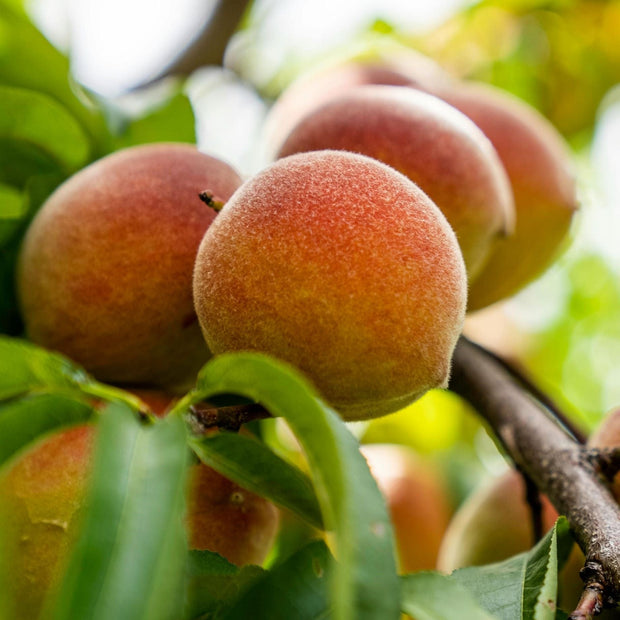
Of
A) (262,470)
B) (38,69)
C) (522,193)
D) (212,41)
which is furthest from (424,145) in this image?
(212,41)

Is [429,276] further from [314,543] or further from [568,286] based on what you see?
[568,286]

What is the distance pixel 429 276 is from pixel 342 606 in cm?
27

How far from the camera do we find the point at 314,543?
1.85 feet

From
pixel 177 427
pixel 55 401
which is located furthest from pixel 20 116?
pixel 177 427

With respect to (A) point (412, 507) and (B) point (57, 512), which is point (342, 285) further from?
(A) point (412, 507)

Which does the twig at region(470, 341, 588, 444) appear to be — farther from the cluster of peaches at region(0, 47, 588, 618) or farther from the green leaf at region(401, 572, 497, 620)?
the green leaf at region(401, 572, 497, 620)

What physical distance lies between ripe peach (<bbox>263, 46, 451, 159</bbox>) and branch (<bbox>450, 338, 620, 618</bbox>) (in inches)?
14.3

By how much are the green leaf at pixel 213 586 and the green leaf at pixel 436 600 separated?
12 centimetres

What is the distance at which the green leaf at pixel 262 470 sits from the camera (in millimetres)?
587

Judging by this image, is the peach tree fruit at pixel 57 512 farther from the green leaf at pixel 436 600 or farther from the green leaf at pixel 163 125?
the green leaf at pixel 163 125

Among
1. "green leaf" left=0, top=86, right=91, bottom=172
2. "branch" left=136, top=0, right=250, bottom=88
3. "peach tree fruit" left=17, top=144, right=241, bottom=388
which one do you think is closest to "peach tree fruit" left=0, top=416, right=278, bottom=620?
"peach tree fruit" left=17, top=144, right=241, bottom=388

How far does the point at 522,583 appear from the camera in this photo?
1.95 ft

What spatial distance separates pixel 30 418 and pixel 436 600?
0.30 m

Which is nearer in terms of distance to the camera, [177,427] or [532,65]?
[177,427]
